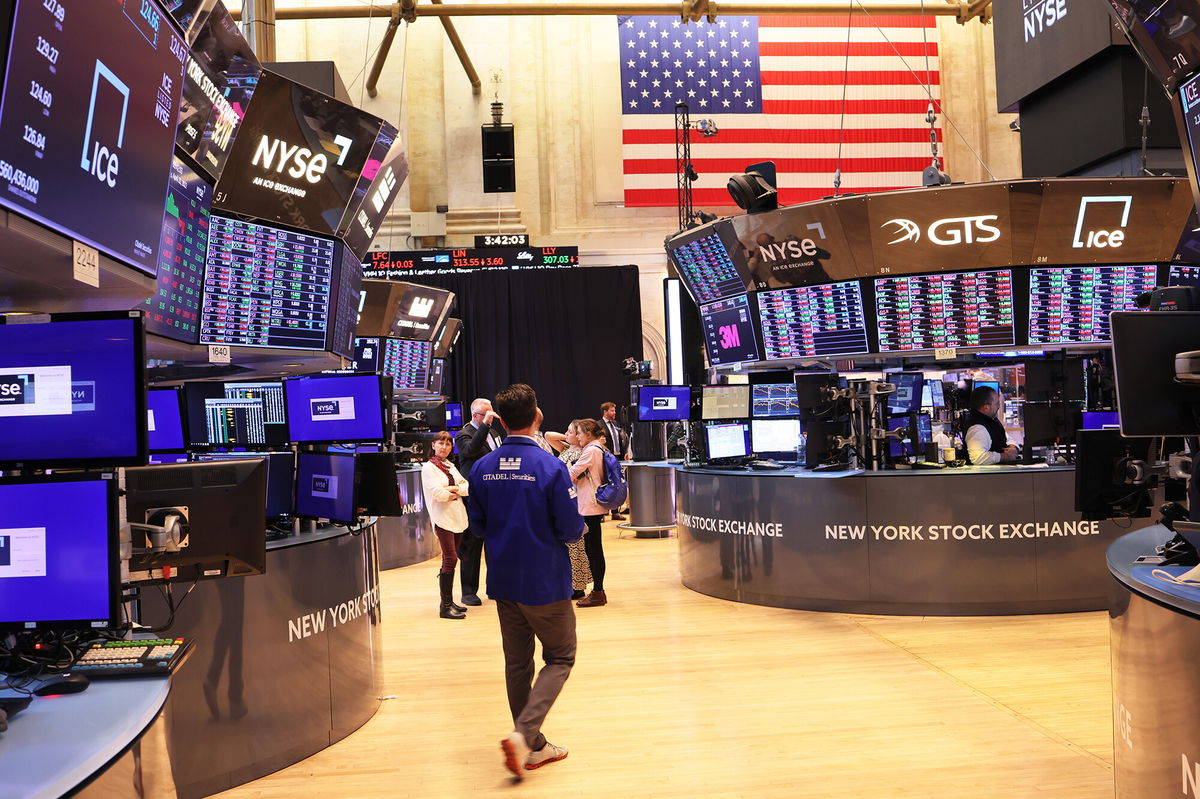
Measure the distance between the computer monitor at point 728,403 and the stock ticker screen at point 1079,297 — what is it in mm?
2678

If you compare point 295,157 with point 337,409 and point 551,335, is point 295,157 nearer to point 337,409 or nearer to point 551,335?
point 337,409

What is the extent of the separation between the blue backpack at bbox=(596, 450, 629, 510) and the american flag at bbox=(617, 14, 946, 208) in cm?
1082

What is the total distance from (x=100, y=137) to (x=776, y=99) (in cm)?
1561

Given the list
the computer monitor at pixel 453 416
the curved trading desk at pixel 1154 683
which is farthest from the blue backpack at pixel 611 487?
the computer monitor at pixel 453 416

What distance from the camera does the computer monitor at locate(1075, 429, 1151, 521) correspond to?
3.65m

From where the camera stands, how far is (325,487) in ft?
15.6

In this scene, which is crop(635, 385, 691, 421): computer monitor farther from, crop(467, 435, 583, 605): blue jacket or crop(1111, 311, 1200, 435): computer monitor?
crop(1111, 311, 1200, 435): computer monitor

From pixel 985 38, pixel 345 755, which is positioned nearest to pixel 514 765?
pixel 345 755

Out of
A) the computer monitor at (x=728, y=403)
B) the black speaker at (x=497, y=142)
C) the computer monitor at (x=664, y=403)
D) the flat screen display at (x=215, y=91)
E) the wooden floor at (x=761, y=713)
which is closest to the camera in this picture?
the wooden floor at (x=761, y=713)

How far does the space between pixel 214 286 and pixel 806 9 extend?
39.7 ft

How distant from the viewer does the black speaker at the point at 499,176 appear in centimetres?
1661

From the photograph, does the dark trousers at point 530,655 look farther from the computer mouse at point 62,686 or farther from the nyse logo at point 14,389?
the nyse logo at point 14,389

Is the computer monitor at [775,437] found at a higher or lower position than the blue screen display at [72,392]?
lower

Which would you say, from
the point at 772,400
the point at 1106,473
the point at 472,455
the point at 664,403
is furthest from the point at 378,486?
the point at 664,403
